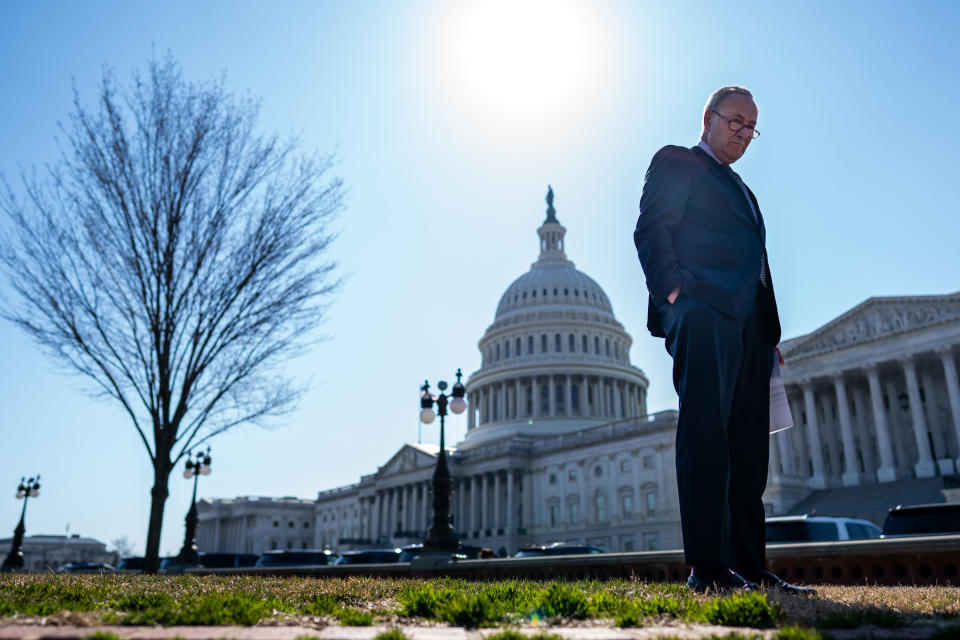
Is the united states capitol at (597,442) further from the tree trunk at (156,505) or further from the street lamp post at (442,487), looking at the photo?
the tree trunk at (156,505)

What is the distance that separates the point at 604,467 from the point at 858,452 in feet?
74.7

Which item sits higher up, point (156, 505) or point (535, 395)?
point (535, 395)

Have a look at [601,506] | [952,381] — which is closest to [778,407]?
[952,381]

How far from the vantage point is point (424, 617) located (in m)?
4.51

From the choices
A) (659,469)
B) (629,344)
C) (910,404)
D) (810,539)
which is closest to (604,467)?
(659,469)

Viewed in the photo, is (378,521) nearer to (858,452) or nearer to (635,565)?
(858,452)

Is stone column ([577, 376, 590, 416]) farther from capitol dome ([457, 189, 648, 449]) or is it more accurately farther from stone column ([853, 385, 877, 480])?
stone column ([853, 385, 877, 480])

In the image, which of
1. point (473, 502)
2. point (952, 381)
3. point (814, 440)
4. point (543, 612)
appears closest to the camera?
point (543, 612)

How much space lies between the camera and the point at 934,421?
50.9m

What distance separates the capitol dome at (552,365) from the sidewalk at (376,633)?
274 feet

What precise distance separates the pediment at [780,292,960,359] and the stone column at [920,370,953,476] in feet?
15.7

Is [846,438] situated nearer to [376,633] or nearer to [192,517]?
[192,517]

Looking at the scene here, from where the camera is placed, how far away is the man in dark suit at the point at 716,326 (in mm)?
5305

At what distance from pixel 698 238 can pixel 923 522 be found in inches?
442
